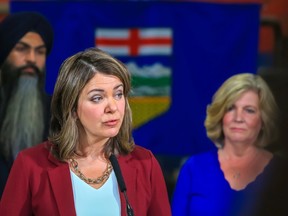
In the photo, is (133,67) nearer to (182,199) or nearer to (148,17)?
(148,17)

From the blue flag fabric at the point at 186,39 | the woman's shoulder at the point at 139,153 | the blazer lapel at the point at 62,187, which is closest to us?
the blazer lapel at the point at 62,187

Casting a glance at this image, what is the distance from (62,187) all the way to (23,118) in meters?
1.45

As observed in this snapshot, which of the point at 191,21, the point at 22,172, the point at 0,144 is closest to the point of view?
the point at 22,172

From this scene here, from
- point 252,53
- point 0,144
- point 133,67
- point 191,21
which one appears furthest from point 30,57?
point 252,53

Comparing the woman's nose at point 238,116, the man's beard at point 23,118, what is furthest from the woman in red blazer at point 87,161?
the man's beard at point 23,118

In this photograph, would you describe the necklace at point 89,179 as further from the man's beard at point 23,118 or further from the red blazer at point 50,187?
the man's beard at point 23,118

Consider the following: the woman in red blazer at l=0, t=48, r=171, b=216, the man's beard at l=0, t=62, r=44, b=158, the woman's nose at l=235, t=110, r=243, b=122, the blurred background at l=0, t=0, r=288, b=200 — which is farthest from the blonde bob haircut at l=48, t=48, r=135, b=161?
the blurred background at l=0, t=0, r=288, b=200

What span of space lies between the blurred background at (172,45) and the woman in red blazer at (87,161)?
1.68 metres

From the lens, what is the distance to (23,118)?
246 cm

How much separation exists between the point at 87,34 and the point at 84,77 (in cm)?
181

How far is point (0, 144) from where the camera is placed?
7.86ft

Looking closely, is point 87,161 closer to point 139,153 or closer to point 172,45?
point 139,153

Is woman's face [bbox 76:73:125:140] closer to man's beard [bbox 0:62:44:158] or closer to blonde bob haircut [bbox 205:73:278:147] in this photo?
blonde bob haircut [bbox 205:73:278:147]

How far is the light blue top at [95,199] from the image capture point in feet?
3.51
